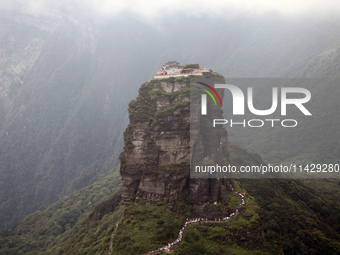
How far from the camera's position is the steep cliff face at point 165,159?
4253 centimetres

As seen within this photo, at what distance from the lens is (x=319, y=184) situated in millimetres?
84125

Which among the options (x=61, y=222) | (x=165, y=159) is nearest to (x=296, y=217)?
(x=165, y=159)

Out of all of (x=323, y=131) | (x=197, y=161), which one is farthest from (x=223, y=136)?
(x=323, y=131)

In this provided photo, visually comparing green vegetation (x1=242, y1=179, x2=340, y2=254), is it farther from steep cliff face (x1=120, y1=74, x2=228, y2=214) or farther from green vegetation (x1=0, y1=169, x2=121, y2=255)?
green vegetation (x1=0, y1=169, x2=121, y2=255)

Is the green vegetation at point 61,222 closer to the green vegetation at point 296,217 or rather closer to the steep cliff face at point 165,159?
the steep cliff face at point 165,159

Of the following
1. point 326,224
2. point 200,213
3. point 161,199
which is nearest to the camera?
point 200,213

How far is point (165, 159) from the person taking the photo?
43.5 m

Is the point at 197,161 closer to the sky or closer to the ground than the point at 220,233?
closer to the sky

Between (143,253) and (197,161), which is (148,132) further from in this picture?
(143,253)

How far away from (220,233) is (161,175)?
37.2 feet

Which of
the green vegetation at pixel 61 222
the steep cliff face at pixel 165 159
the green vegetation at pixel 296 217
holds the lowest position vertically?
the green vegetation at pixel 61 222

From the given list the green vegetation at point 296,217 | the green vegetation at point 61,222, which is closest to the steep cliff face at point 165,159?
the green vegetation at point 296,217

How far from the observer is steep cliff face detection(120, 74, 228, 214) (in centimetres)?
4253

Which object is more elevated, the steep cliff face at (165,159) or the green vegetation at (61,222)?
the steep cliff face at (165,159)
